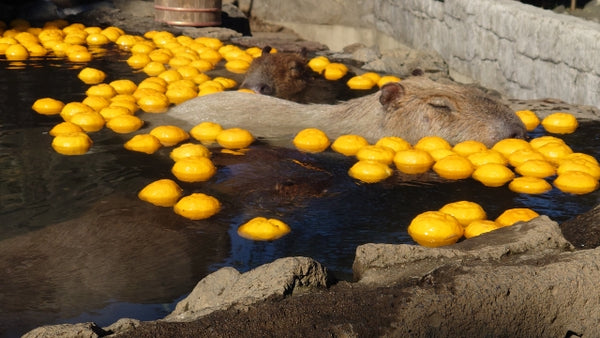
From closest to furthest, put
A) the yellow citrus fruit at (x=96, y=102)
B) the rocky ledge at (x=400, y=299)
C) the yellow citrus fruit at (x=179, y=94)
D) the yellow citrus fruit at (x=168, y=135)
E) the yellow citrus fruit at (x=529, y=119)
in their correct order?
the rocky ledge at (x=400, y=299) → the yellow citrus fruit at (x=168, y=135) → the yellow citrus fruit at (x=529, y=119) → the yellow citrus fruit at (x=96, y=102) → the yellow citrus fruit at (x=179, y=94)

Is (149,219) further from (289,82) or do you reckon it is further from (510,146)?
(289,82)

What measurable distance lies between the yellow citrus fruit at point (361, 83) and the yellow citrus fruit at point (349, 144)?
3.00m

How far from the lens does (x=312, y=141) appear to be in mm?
6934

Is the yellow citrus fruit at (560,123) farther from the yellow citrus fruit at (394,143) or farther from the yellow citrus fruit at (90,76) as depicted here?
the yellow citrus fruit at (90,76)

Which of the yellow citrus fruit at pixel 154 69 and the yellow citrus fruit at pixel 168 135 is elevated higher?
the yellow citrus fruit at pixel 168 135

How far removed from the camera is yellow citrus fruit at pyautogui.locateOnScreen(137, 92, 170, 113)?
8.16 meters

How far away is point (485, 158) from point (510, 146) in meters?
0.45

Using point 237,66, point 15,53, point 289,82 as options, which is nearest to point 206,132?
point 289,82

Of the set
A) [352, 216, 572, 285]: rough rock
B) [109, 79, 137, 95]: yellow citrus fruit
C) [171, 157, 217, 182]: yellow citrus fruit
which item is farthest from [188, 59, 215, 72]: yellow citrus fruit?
[352, 216, 572, 285]: rough rock

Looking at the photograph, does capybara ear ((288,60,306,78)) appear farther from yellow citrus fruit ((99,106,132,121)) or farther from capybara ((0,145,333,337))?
capybara ((0,145,333,337))

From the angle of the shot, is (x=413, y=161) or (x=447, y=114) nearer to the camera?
(x=413, y=161)

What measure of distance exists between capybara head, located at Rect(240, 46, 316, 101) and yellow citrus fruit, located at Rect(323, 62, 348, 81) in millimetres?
464

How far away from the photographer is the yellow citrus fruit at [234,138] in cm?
695

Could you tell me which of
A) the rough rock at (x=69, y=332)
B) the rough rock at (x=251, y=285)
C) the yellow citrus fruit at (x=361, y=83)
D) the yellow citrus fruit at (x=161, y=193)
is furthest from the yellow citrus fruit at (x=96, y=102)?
the rough rock at (x=69, y=332)
